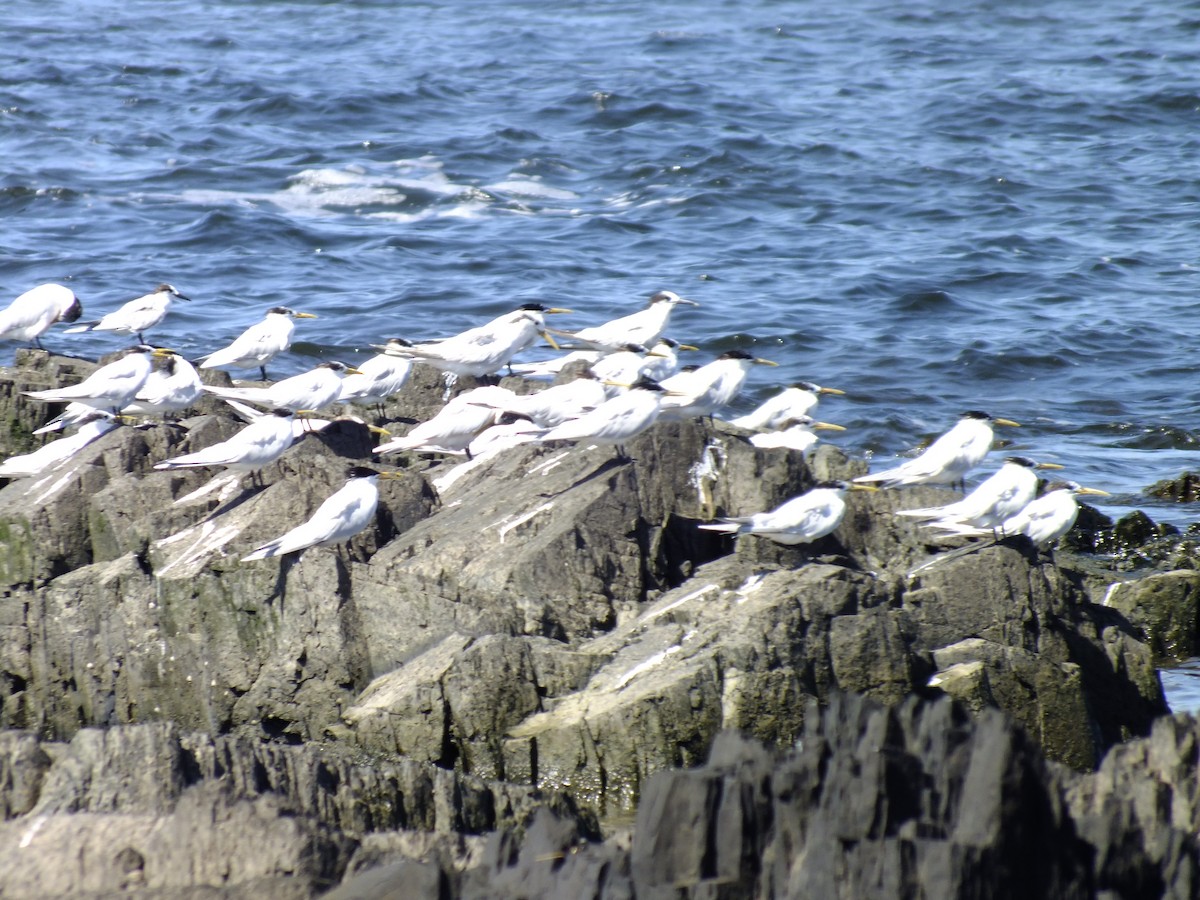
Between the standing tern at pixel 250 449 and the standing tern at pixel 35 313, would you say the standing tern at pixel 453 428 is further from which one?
the standing tern at pixel 35 313

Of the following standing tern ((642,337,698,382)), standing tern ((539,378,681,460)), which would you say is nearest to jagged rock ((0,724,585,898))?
standing tern ((539,378,681,460))

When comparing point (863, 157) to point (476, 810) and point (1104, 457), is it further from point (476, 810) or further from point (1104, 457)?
point (476, 810)

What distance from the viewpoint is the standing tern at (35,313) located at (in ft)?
41.4

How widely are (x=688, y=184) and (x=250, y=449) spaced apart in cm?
1606

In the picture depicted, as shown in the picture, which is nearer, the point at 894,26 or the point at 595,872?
the point at 595,872

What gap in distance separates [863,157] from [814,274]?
18.4 feet

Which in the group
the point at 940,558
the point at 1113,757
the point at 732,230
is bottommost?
the point at 732,230

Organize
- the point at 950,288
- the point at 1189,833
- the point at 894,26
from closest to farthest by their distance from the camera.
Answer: the point at 1189,833
the point at 950,288
the point at 894,26

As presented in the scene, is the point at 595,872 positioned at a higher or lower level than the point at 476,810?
higher

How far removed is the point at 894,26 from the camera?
3197cm

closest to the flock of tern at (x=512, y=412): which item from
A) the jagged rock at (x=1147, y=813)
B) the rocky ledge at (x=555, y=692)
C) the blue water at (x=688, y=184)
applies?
the rocky ledge at (x=555, y=692)

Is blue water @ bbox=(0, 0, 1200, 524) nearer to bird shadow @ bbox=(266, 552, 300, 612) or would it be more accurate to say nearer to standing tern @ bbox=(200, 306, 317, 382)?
standing tern @ bbox=(200, 306, 317, 382)

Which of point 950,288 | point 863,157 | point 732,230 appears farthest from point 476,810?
point 863,157

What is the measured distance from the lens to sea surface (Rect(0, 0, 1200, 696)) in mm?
16078
